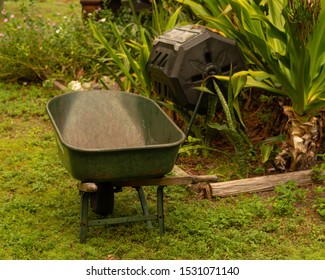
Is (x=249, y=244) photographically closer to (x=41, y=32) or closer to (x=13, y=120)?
(x=13, y=120)

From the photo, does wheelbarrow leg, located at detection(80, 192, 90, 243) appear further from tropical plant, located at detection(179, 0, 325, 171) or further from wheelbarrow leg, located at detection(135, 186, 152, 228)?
tropical plant, located at detection(179, 0, 325, 171)

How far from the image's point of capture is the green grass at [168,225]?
493 centimetres

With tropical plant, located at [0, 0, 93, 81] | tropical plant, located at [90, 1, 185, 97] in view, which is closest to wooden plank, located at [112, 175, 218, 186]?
tropical plant, located at [90, 1, 185, 97]

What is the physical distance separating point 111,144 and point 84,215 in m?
0.83

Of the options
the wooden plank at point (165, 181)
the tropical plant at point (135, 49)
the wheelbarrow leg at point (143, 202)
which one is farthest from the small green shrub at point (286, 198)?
the tropical plant at point (135, 49)

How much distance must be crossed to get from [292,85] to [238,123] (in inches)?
23.2

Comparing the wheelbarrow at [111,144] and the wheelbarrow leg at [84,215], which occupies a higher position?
the wheelbarrow at [111,144]

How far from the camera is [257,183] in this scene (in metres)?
5.85

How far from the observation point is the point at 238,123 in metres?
6.30

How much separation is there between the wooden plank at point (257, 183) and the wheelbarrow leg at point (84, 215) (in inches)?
44.9

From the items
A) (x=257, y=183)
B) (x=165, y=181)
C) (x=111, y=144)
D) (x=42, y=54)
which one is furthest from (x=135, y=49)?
(x=165, y=181)

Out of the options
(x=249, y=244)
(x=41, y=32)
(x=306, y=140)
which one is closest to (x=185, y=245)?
(x=249, y=244)

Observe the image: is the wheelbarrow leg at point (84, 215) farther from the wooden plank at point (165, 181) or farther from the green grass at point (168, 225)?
the wooden plank at point (165, 181)

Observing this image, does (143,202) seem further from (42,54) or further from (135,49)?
(42,54)
